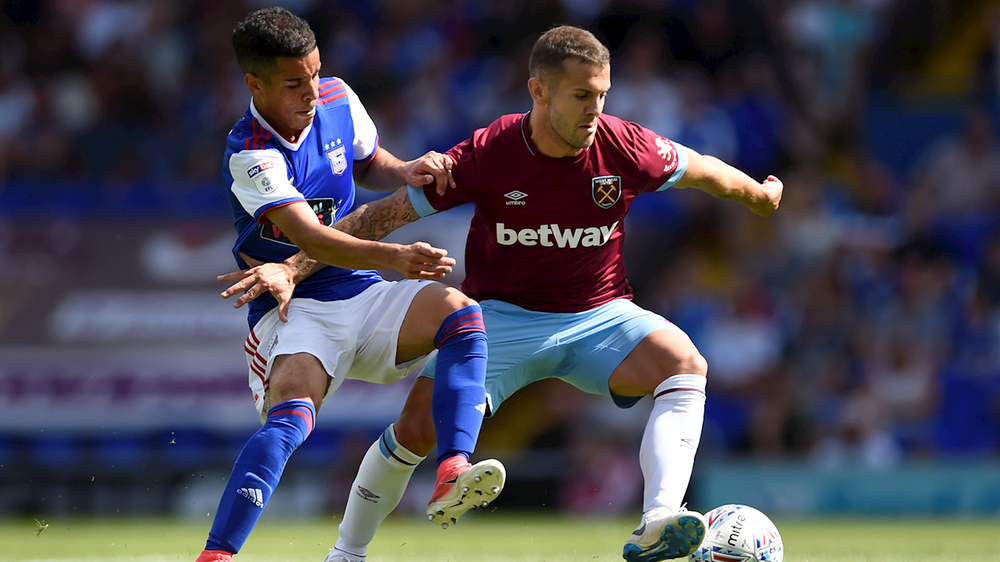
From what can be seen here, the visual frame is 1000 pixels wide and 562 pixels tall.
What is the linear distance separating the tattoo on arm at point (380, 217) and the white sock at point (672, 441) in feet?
4.78

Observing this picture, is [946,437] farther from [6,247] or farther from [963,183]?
[6,247]

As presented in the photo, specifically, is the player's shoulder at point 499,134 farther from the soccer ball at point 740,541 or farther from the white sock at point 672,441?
the soccer ball at point 740,541

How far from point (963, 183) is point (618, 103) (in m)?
3.95

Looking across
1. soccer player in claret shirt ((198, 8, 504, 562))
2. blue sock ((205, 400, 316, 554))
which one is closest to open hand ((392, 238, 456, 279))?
soccer player in claret shirt ((198, 8, 504, 562))

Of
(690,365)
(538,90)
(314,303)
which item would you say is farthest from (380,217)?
(690,365)

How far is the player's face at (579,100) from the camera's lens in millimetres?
5383

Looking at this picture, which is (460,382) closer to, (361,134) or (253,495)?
(253,495)

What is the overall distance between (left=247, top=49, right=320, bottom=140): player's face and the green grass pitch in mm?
2804

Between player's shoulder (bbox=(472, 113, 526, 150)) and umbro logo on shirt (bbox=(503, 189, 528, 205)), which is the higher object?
player's shoulder (bbox=(472, 113, 526, 150))

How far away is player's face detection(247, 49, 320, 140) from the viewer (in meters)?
5.32

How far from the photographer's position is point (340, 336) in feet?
18.1

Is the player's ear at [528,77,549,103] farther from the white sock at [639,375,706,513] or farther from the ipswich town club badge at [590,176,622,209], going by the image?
the white sock at [639,375,706,513]

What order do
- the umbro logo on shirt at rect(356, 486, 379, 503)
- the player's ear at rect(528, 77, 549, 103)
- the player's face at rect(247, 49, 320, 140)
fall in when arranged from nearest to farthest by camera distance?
1. the player's face at rect(247, 49, 320, 140)
2. the player's ear at rect(528, 77, 549, 103)
3. the umbro logo on shirt at rect(356, 486, 379, 503)

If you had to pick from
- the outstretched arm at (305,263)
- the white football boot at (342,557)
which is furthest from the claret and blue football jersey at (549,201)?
the white football boot at (342,557)
